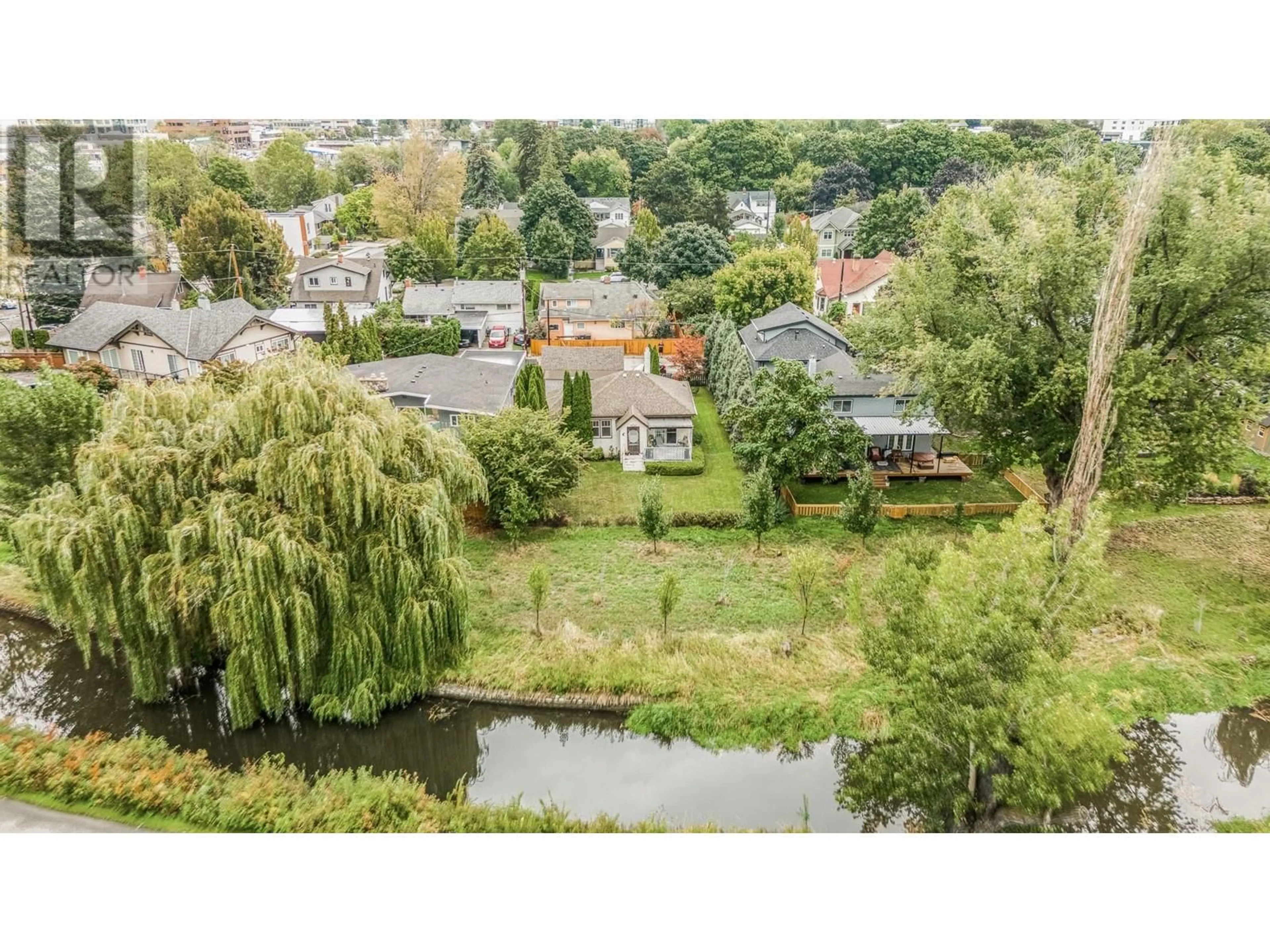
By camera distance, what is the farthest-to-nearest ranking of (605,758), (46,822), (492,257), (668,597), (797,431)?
(492,257) → (797,431) → (668,597) → (605,758) → (46,822)

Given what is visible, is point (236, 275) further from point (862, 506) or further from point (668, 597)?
point (862, 506)

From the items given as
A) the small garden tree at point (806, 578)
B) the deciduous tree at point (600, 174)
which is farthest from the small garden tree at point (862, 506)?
the deciduous tree at point (600, 174)

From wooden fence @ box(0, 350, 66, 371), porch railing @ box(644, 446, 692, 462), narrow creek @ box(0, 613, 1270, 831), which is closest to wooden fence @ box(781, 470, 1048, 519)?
porch railing @ box(644, 446, 692, 462)

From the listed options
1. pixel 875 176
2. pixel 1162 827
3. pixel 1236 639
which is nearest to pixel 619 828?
pixel 1162 827

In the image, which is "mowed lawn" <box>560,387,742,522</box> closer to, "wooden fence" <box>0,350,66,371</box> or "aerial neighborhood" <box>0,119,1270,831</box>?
"aerial neighborhood" <box>0,119,1270,831</box>

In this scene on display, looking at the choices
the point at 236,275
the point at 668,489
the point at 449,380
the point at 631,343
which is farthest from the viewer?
the point at 631,343

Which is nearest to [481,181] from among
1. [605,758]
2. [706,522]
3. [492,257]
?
[492,257]
